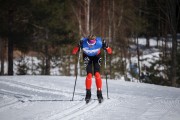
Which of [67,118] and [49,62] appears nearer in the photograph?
[67,118]

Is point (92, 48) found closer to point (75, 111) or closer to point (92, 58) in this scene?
point (92, 58)

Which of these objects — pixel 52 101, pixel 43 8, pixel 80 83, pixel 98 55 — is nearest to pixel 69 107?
pixel 52 101

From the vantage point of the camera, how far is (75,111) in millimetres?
7816

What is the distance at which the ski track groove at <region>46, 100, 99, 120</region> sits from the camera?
720cm

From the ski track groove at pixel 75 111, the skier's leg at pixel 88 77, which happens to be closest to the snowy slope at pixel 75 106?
the ski track groove at pixel 75 111

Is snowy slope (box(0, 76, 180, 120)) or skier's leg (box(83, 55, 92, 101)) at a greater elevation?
skier's leg (box(83, 55, 92, 101))

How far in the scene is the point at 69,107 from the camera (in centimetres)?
833

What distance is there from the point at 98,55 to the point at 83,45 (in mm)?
519

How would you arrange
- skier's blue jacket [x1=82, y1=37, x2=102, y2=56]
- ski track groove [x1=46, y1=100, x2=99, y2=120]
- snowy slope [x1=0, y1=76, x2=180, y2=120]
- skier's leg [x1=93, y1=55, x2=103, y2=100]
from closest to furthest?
ski track groove [x1=46, y1=100, x2=99, y2=120]
snowy slope [x1=0, y1=76, x2=180, y2=120]
skier's leg [x1=93, y1=55, x2=103, y2=100]
skier's blue jacket [x1=82, y1=37, x2=102, y2=56]

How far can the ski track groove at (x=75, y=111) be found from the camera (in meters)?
7.20

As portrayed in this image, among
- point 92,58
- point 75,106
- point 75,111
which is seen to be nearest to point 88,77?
point 92,58

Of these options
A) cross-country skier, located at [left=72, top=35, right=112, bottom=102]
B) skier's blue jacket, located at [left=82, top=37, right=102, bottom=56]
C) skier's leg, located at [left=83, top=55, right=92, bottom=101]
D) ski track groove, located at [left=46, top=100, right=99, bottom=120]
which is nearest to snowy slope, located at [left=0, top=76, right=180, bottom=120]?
ski track groove, located at [left=46, top=100, right=99, bottom=120]

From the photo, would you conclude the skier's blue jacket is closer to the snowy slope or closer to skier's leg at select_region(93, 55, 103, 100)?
skier's leg at select_region(93, 55, 103, 100)

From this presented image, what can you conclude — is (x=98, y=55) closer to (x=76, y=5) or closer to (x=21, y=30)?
(x=21, y=30)
